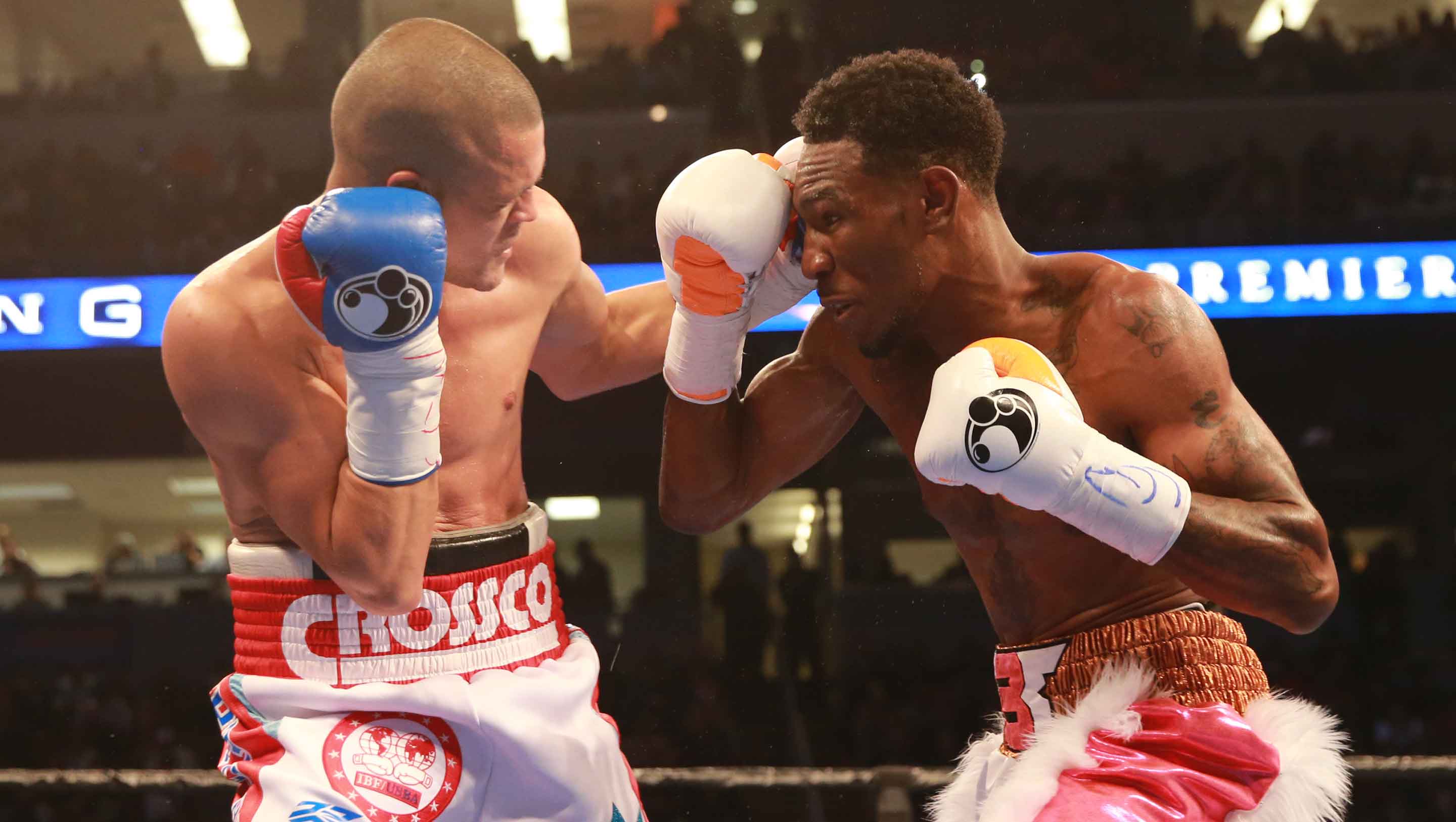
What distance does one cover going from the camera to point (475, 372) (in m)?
1.89

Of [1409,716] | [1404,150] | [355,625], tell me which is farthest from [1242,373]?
[355,625]

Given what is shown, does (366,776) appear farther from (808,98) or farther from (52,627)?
(52,627)

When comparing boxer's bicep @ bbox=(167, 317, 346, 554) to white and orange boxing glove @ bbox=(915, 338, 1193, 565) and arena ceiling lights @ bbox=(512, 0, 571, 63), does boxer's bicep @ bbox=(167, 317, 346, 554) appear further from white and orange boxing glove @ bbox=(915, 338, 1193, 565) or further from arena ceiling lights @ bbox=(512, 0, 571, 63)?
arena ceiling lights @ bbox=(512, 0, 571, 63)

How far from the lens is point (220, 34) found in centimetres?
705

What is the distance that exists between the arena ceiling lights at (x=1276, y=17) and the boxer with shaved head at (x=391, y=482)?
244 inches

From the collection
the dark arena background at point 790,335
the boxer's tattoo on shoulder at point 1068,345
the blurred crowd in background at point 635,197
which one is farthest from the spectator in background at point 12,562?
the boxer's tattoo on shoulder at point 1068,345

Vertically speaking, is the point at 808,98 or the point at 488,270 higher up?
the point at 808,98

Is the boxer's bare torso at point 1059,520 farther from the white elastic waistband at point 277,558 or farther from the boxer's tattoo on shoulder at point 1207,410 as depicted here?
the white elastic waistband at point 277,558

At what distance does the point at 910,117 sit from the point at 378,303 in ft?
2.63

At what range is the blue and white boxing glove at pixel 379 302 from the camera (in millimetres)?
1523

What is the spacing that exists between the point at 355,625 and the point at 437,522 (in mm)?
197

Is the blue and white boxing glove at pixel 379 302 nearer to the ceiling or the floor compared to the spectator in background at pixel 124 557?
nearer to the ceiling

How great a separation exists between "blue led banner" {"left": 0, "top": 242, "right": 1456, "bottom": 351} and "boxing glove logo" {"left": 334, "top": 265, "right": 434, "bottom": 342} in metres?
3.61

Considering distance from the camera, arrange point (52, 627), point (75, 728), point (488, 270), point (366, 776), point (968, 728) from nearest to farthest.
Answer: point (366, 776), point (488, 270), point (968, 728), point (75, 728), point (52, 627)
